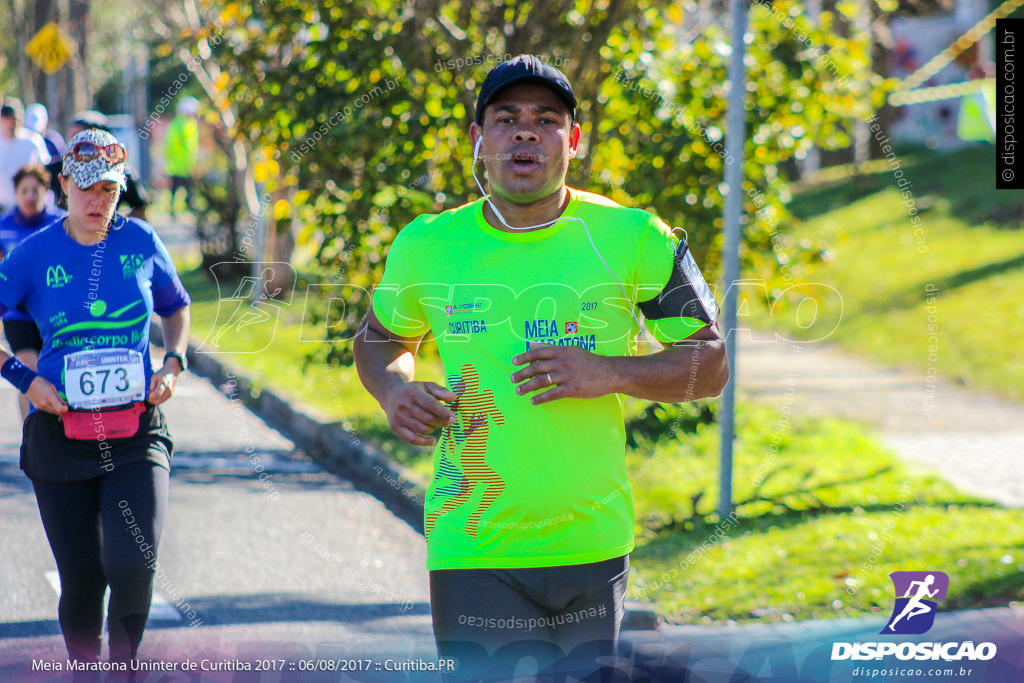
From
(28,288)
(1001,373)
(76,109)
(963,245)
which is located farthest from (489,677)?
(76,109)

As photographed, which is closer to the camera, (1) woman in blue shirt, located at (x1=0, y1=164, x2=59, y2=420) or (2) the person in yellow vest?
(1) woman in blue shirt, located at (x1=0, y1=164, x2=59, y2=420)

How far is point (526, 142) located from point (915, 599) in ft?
7.45

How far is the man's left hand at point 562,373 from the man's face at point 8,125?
34.2 feet

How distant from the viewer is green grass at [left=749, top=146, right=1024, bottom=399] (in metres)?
11.7

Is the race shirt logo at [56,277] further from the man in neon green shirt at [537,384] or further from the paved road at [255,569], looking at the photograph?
the man in neon green shirt at [537,384]

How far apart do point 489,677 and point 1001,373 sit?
31.2ft

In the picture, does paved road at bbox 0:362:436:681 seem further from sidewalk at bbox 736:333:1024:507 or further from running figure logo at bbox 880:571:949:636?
sidewalk at bbox 736:333:1024:507

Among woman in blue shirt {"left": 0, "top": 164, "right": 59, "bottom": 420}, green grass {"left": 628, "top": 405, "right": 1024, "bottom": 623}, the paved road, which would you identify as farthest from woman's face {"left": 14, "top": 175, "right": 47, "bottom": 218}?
green grass {"left": 628, "top": 405, "right": 1024, "bottom": 623}

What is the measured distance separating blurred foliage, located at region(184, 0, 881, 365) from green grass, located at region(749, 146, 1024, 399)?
899 millimetres

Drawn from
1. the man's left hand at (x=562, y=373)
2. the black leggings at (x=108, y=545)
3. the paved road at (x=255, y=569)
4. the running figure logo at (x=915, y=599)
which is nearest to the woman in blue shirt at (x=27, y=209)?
the paved road at (x=255, y=569)

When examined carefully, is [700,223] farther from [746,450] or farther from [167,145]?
[167,145]

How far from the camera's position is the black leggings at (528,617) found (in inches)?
109

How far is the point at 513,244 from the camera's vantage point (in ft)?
9.40

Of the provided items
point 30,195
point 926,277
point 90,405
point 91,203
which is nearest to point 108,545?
point 90,405
